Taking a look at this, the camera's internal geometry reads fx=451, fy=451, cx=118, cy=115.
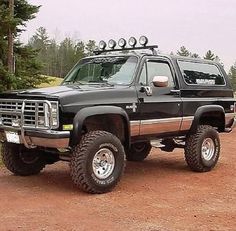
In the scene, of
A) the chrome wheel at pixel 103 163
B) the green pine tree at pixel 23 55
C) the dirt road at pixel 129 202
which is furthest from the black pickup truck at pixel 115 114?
the green pine tree at pixel 23 55

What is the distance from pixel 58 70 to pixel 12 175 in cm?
7653

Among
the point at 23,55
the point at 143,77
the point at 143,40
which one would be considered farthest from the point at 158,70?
the point at 23,55

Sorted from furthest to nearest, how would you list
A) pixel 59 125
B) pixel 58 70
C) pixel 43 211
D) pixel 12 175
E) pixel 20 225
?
pixel 58 70
pixel 12 175
pixel 59 125
pixel 43 211
pixel 20 225

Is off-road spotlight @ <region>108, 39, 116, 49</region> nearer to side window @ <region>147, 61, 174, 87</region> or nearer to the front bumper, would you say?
side window @ <region>147, 61, 174, 87</region>

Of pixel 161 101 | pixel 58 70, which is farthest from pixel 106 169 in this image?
pixel 58 70

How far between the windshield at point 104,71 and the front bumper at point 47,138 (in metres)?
1.67

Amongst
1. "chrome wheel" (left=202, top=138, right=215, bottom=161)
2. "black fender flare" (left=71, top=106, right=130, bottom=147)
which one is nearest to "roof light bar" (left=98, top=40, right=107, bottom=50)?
"black fender flare" (left=71, top=106, right=130, bottom=147)

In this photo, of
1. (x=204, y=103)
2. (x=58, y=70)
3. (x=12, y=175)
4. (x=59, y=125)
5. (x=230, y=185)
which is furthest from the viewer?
→ (x=58, y=70)

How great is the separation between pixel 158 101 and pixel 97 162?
5.53 feet

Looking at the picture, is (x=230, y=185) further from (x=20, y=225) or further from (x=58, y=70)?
(x=58, y=70)

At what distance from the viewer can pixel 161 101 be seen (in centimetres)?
788

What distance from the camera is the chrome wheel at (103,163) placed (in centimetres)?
679

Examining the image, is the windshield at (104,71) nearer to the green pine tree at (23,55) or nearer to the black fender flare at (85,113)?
the black fender flare at (85,113)

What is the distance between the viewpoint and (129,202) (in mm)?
6262
